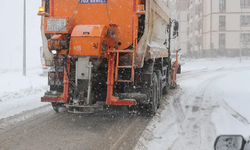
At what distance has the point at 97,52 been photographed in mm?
5871

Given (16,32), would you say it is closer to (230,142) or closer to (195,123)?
(195,123)

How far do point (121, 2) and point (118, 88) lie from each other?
73.0 inches

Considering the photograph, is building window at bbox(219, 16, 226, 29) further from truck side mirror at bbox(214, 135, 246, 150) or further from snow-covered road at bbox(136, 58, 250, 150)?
truck side mirror at bbox(214, 135, 246, 150)

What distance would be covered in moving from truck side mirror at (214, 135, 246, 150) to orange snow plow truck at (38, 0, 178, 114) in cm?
400

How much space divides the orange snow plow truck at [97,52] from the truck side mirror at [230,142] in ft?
13.1

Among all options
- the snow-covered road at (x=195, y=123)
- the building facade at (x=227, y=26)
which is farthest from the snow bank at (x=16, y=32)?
the snow-covered road at (x=195, y=123)

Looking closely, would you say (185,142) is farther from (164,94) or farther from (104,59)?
(164,94)

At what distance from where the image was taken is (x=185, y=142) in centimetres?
509

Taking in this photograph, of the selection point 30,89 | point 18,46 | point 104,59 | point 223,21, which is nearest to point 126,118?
point 104,59

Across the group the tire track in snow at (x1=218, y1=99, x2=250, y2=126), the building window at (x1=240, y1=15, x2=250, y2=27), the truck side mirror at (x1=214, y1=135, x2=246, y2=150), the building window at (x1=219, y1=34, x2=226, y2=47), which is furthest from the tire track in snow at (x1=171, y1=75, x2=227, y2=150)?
the building window at (x1=240, y1=15, x2=250, y2=27)

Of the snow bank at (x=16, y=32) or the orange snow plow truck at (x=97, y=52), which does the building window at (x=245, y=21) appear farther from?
the orange snow plow truck at (x=97, y=52)

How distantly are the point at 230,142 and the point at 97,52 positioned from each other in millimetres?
4038

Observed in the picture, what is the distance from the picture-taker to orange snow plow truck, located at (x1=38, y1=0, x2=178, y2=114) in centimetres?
600

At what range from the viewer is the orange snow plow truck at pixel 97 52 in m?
6.00
